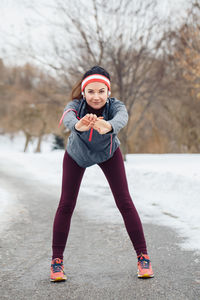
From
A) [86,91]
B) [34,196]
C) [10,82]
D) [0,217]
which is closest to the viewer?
[86,91]

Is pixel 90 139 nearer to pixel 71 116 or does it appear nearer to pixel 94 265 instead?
pixel 71 116

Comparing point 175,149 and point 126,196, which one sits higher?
point 126,196

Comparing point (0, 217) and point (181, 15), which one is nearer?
point (0, 217)

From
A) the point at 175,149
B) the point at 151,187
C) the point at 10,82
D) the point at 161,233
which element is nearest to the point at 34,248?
the point at 161,233

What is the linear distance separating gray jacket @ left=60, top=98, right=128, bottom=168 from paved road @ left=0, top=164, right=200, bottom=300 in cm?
99

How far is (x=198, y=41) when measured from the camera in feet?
45.4

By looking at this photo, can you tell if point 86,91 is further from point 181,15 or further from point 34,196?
point 181,15

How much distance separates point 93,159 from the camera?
315cm

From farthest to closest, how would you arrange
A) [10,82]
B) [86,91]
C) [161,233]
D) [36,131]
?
[36,131] < [10,82] < [161,233] < [86,91]

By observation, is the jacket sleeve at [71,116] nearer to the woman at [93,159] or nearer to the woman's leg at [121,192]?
the woman at [93,159]

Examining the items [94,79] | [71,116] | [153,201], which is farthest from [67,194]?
[153,201]

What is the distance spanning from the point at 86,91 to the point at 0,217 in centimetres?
363

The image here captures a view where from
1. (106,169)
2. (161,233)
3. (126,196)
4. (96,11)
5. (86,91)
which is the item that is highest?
(96,11)

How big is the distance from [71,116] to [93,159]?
40cm
